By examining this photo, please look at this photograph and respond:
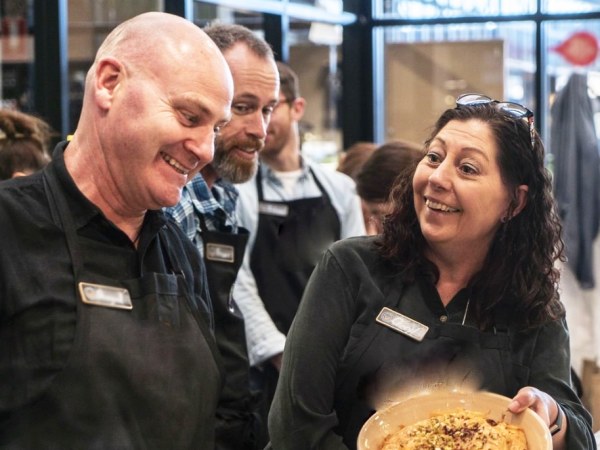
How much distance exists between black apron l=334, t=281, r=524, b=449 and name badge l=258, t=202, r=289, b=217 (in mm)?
1214

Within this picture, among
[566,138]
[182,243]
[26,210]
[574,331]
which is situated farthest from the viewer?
[566,138]

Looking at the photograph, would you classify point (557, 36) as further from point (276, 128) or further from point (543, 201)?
point (543, 201)

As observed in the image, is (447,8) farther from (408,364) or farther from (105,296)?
(105,296)

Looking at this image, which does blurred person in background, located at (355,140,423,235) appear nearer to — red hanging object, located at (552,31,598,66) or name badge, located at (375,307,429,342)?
name badge, located at (375,307,429,342)

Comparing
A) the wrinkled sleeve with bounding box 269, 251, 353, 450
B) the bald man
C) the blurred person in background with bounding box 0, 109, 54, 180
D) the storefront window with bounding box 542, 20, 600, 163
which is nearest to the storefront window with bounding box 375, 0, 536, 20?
the storefront window with bounding box 542, 20, 600, 163

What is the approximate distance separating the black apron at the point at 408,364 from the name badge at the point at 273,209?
121 centimetres

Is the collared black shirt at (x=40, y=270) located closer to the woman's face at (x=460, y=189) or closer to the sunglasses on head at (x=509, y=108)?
the woman's face at (x=460, y=189)

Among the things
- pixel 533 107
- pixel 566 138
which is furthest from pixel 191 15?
pixel 533 107

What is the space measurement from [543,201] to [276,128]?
124 cm

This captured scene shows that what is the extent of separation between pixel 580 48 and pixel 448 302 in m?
4.57

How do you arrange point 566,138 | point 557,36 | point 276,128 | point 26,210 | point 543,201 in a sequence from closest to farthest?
point 26,210 → point 543,201 → point 276,128 → point 566,138 → point 557,36

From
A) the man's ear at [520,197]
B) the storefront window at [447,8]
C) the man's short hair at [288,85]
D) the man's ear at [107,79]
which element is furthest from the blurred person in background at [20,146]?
the storefront window at [447,8]

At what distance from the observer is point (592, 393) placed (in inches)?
151

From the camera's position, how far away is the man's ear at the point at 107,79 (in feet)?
5.28
